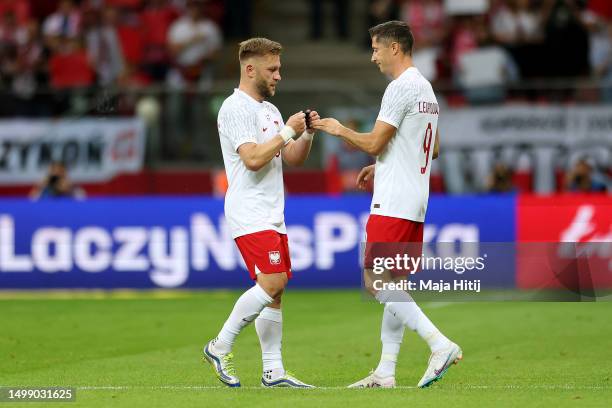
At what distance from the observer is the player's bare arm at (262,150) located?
9.38 m

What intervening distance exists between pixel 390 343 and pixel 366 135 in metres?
1.52

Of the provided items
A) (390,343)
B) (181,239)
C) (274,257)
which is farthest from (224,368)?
(181,239)

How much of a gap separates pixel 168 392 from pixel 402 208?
2076 mm

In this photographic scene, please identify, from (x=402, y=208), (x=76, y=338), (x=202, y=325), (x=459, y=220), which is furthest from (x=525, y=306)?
(x=402, y=208)

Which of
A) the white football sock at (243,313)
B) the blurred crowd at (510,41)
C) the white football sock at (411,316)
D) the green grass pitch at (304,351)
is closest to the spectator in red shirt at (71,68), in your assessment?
the green grass pitch at (304,351)

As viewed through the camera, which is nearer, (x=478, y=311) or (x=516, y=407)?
(x=516, y=407)

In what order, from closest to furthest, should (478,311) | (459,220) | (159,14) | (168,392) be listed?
(168,392) → (478,311) → (459,220) → (159,14)

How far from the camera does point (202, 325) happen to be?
14.6 m

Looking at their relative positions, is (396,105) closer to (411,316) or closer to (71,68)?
(411,316)

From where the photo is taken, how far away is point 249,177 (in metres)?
9.62

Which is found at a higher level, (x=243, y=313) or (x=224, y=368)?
(x=243, y=313)

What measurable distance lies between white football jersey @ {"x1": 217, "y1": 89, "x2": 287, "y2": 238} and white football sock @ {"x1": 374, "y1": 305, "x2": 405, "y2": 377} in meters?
1.00

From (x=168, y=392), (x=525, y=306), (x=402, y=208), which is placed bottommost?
(x=525, y=306)

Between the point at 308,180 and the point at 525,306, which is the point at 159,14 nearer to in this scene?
the point at 308,180
